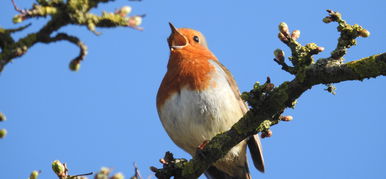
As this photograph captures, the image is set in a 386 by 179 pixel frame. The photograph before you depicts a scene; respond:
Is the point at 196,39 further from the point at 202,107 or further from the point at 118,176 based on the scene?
the point at 118,176

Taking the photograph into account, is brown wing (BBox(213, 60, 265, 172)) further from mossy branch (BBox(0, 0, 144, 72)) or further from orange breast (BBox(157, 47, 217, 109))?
mossy branch (BBox(0, 0, 144, 72))

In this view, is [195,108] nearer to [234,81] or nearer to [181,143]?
[181,143]

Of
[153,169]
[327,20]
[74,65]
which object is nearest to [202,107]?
[153,169]

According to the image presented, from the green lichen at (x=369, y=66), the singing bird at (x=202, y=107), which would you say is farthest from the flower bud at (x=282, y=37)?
the singing bird at (x=202, y=107)

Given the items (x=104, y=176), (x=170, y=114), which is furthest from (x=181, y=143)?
(x=104, y=176)

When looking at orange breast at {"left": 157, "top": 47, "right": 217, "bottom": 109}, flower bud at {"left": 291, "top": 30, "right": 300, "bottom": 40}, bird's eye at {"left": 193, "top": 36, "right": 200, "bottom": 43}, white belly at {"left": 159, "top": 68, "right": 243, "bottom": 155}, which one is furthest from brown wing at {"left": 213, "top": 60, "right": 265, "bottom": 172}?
flower bud at {"left": 291, "top": 30, "right": 300, "bottom": 40}

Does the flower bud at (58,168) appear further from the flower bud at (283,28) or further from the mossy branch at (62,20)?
the flower bud at (283,28)
